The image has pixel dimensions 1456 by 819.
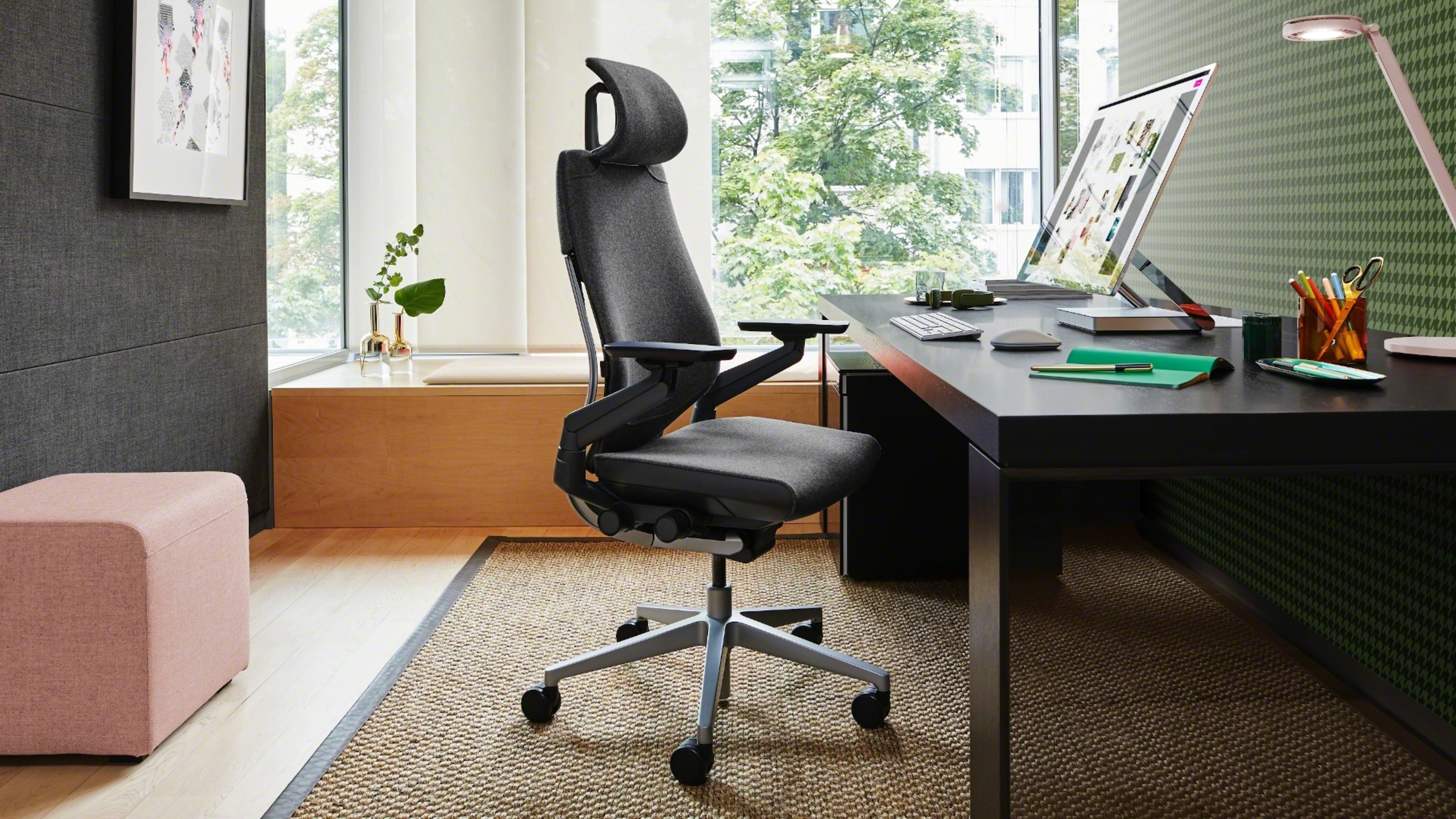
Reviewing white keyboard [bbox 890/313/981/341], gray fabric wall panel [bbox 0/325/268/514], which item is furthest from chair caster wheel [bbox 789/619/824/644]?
gray fabric wall panel [bbox 0/325/268/514]

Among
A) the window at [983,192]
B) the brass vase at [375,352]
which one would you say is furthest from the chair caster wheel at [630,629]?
the window at [983,192]

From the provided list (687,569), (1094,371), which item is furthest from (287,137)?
(1094,371)

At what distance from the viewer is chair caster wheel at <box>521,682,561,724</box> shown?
206cm

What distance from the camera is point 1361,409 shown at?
1.14 metres

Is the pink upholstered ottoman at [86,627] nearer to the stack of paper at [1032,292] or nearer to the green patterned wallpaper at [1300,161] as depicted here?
the stack of paper at [1032,292]

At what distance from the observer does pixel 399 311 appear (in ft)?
13.4

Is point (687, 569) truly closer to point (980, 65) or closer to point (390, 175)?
point (390, 175)

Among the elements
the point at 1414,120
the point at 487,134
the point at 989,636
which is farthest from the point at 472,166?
the point at 989,636

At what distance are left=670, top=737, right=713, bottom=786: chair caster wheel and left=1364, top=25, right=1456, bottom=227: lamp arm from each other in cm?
136

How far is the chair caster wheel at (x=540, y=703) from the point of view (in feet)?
6.77

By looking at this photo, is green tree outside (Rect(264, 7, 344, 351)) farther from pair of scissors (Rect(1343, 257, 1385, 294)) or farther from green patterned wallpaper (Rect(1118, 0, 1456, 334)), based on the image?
pair of scissors (Rect(1343, 257, 1385, 294))

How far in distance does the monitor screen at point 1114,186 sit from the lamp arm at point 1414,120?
275 mm

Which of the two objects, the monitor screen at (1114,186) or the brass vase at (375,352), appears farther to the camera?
the brass vase at (375,352)

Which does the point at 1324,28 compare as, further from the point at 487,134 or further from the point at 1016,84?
the point at 487,134
